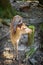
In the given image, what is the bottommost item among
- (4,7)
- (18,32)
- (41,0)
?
(41,0)

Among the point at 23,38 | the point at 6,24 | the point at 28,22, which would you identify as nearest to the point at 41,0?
the point at 28,22

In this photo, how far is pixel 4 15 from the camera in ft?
20.5

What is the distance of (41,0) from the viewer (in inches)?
362

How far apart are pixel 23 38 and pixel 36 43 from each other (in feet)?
1.57

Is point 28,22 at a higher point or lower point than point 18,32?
lower

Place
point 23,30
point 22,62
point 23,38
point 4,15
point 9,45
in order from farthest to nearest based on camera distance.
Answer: point 4,15, point 23,38, point 9,45, point 22,62, point 23,30

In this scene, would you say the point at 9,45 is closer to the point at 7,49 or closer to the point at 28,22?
the point at 7,49

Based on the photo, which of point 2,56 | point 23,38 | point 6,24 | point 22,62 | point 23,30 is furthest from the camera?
point 6,24

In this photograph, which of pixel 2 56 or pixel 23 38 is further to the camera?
pixel 23 38

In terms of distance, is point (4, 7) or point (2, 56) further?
point (4, 7)

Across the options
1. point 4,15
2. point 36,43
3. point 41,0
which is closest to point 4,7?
point 4,15

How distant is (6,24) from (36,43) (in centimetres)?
134

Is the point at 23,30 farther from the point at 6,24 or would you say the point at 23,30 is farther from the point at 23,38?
the point at 6,24

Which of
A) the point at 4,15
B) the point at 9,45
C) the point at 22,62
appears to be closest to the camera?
the point at 22,62
